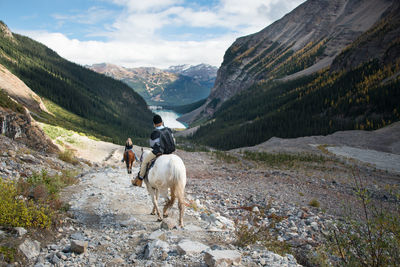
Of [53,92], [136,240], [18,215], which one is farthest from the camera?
[53,92]

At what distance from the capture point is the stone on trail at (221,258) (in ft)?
15.1

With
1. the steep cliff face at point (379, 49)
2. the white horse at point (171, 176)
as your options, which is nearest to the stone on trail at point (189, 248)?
the white horse at point (171, 176)

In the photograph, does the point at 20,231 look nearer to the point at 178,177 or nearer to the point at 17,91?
the point at 178,177

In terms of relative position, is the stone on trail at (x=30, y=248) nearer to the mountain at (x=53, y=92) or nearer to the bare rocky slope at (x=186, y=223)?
the bare rocky slope at (x=186, y=223)

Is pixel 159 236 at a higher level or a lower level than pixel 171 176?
lower

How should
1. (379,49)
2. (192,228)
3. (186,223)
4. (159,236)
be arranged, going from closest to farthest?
(159,236)
(192,228)
(186,223)
(379,49)

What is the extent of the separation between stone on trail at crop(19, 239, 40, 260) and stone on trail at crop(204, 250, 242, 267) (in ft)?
11.8

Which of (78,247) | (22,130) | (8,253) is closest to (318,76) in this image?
(22,130)

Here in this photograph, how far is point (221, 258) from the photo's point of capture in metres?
4.65

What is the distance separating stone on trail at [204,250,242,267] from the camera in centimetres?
459

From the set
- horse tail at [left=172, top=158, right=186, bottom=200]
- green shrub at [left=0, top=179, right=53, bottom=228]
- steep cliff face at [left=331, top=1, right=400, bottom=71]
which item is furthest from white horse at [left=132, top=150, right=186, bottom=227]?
steep cliff face at [left=331, top=1, right=400, bottom=71]

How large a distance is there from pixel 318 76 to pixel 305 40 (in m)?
72.0

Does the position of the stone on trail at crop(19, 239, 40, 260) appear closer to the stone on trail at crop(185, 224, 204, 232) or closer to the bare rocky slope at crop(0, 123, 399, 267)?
the bare rocky slope at crop(0, 123, 399, 267)

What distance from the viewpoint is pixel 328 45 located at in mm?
132000
